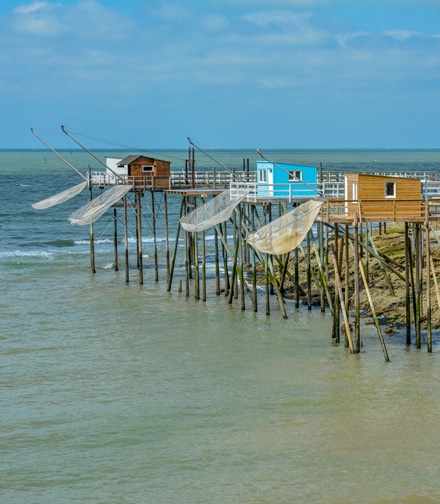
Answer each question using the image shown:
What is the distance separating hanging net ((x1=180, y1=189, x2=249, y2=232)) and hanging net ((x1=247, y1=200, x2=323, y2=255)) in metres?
4.76

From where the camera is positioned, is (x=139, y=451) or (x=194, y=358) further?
(x=194, y=358)

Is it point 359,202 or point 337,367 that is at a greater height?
point 359,202

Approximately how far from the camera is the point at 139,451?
1989 cm

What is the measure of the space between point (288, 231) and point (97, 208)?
14844mm

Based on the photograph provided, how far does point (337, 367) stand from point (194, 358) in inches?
161

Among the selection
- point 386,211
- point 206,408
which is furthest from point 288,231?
point 206,408

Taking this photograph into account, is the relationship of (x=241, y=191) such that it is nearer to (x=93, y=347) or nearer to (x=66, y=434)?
(x=93, y=347)

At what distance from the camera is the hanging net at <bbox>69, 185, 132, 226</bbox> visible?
41250mm

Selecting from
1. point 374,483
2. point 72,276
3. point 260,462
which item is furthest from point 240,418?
point 72,276

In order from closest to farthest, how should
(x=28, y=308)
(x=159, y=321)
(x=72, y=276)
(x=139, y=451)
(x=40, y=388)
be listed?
(x=139, y=451), (x=40, y=388), (x=159, y=321), (x=28, y=308), (x=72, y=276)

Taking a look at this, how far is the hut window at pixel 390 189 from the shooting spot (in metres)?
29.1

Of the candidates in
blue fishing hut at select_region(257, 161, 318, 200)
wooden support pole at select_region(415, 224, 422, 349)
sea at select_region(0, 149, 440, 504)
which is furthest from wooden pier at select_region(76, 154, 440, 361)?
sea at select_region(0, 149, 440, 504)

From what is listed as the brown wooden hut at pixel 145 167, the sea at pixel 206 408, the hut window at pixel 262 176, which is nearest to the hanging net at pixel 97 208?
the brown wooden hut at pixel 145 167

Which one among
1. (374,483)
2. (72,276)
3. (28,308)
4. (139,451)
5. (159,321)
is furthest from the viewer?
(72,276)
